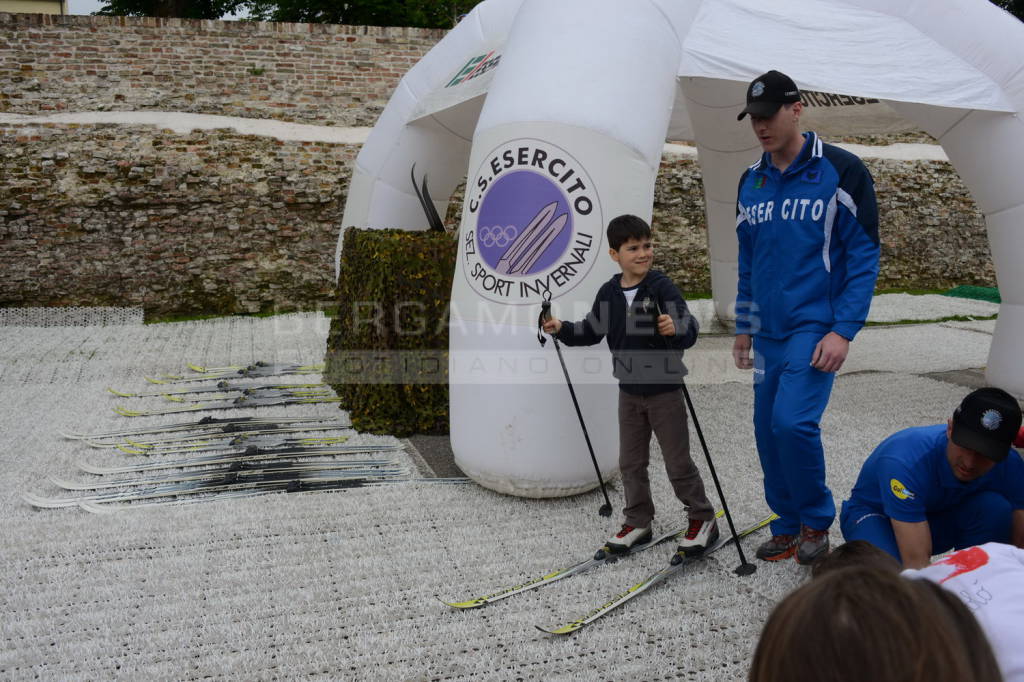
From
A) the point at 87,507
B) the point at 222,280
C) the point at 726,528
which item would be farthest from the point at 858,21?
the point at 222,280

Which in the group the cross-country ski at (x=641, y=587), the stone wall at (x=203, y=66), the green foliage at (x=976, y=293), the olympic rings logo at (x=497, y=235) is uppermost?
the stone wall at (x=203, y=66)

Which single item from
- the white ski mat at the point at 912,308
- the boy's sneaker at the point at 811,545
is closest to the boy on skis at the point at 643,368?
the boy's sneaker at the point at 811,545

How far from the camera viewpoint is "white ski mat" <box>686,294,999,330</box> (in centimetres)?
1086

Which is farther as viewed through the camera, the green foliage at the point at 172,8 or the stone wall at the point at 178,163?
the green foliage at the point at 172,8

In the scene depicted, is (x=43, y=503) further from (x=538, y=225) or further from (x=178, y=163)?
(x=178, y=163)

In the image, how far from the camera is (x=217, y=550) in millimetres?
3664

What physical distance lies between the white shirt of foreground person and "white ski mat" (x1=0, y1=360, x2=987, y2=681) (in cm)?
128

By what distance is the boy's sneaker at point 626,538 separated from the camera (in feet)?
11.7

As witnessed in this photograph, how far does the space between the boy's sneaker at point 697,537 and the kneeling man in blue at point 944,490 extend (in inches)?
28.4

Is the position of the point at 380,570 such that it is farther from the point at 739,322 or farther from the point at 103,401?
the point at 103,401

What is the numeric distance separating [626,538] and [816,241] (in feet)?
4.77

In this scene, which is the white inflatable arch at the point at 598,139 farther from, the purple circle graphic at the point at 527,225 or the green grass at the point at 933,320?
the green grass at the point at 933,320

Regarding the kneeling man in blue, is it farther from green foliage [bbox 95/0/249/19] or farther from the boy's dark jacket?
green foliage [bbox 95/0/249/19]

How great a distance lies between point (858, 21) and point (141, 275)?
369 inches
